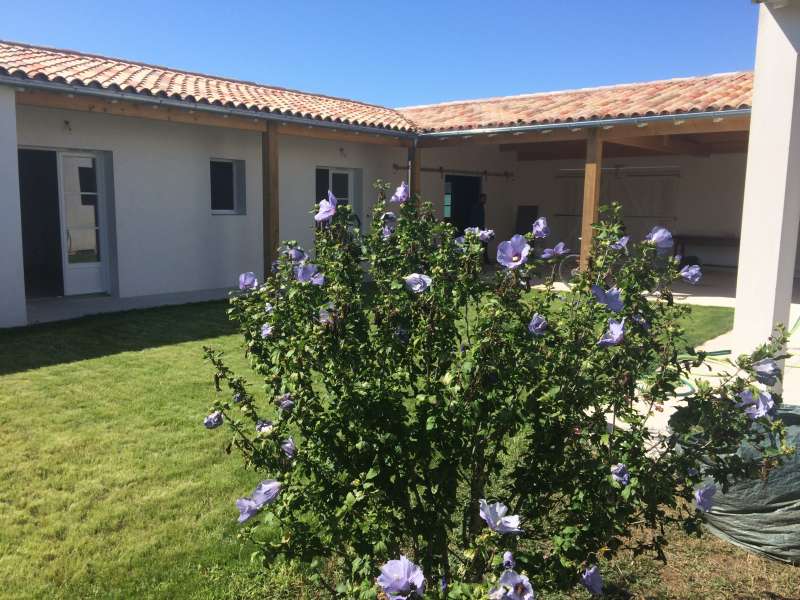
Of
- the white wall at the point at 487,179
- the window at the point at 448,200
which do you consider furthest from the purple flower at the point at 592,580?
the window at the point at 448,200

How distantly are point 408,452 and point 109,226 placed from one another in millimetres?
8772

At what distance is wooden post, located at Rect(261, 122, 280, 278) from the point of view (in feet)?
34.4

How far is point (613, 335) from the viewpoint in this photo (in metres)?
2.04

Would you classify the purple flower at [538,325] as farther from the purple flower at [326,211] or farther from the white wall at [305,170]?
the white wall at [305,170]

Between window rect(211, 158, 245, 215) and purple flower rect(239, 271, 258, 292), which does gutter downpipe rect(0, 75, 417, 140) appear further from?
purple flower rect(239, 271, 258, 292)

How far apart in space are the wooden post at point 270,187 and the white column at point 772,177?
764cm

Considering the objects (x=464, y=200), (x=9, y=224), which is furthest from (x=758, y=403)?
(x=464, y=200)

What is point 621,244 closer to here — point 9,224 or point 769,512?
point 769,512

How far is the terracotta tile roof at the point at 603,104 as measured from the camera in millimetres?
10102

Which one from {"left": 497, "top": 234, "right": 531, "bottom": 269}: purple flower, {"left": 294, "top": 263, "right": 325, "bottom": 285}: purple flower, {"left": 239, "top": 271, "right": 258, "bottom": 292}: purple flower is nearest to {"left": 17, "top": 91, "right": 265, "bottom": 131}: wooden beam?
{"left": 239, "top": 271, "right": 258, "bottom": 292}: purple flower

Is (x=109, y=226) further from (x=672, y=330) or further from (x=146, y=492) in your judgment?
(x=672, y=330)

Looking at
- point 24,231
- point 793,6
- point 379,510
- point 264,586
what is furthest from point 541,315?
point 24,231

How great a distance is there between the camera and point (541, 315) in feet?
7.33

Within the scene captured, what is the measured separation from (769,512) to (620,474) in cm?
163
